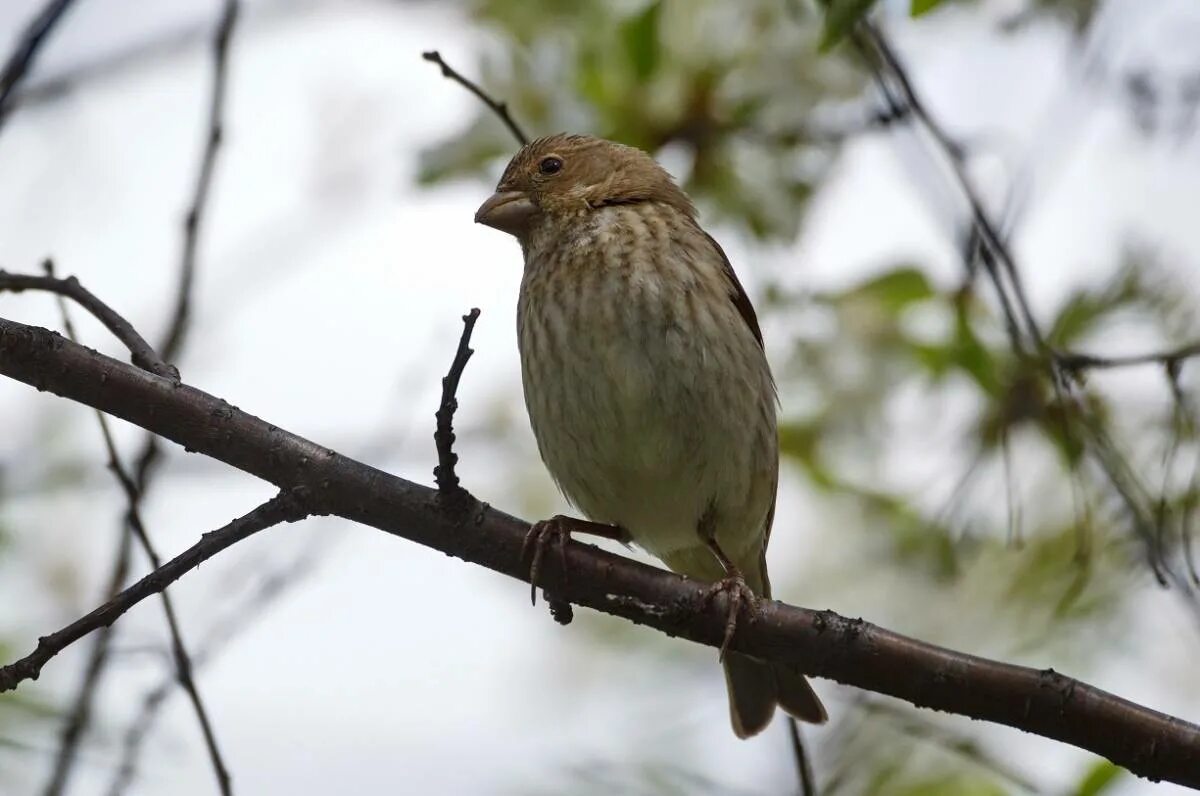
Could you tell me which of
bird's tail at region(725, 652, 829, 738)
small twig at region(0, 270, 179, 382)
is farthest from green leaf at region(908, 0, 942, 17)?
bird's tail at region(725, 652, 829, 738)

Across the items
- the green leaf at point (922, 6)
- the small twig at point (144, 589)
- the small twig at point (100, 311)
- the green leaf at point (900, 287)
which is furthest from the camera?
the green leaf at point (900, 287)

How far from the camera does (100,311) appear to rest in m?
3.61

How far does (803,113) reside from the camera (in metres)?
5.23

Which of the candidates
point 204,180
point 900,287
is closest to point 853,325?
point 900,287

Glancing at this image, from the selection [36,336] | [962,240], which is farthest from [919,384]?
[36,336]

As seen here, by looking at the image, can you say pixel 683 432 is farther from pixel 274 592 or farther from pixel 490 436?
pixel 490 436

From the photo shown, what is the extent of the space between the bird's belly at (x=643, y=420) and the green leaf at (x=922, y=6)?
153cm

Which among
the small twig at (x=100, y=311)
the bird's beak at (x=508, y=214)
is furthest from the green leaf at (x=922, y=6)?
the bird's beak at (x=508, y=214)

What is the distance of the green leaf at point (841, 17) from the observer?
121 inches

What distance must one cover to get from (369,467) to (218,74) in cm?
129

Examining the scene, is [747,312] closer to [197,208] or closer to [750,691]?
[750,691]

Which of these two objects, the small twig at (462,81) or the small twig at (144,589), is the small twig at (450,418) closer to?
the small twig at (144,589)

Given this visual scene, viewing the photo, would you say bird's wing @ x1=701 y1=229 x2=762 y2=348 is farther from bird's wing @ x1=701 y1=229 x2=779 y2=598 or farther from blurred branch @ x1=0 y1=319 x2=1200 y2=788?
blurred branch @ x1=0 y1=319 x2=1200 y2=788

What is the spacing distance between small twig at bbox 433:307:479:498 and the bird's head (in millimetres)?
1975
